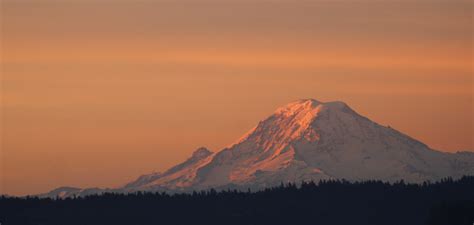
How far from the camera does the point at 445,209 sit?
187 meters

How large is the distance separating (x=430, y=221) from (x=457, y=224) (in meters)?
24.2

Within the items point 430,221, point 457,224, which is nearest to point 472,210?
point 457,224

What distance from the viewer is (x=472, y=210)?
176 m

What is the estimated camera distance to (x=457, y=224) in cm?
17125

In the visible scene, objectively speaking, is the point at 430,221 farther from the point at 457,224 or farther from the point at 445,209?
the point at 457,224

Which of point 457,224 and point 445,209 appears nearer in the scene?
point 457,224

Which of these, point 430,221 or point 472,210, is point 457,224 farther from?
point 430,221

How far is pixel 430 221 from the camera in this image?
195375mm

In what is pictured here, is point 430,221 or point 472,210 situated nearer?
point 472,210

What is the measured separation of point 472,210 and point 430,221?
19714 mm

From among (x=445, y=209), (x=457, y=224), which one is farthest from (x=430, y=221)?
(x=457, y=224)

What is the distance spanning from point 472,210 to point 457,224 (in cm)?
512

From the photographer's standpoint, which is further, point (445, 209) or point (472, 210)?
point (445, 209)
